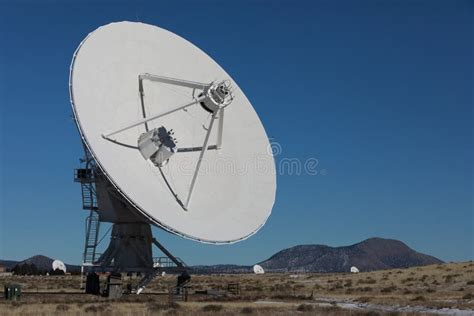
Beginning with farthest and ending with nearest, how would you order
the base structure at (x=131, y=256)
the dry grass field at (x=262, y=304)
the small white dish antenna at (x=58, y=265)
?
the small white dish antenna at (x=58, y=265) < the base structure at (x=131, y=256) < the dry grass field at (x=262, y=304)

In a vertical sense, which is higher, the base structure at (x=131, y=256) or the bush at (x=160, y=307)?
the base structure at (x=131, y=256)

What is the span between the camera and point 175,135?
40.7 metres

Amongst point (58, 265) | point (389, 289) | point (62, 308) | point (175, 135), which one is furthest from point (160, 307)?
point (58, 265)

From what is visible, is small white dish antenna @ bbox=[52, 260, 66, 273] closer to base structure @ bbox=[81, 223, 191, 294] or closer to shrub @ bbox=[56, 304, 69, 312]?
base structure @ bbox=[81, 223, 191, 294]

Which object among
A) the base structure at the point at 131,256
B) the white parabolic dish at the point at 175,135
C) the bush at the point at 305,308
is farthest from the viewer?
the base structure at the point at 131,256

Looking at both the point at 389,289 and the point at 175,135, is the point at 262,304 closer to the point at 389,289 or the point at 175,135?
the point at 175,135

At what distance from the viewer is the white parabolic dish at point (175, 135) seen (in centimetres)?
3462

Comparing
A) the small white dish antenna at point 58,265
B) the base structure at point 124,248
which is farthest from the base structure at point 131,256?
the small white dish antenna at point 58,265

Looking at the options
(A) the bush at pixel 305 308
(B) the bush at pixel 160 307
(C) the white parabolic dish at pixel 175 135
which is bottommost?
(A) the bush at pixel 305 308

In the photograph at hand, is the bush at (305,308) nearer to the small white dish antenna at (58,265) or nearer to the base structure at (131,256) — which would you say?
the base structure at (131,256)

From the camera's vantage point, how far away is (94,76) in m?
35.9

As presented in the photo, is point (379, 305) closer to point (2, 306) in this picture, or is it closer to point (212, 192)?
point (212, 192)

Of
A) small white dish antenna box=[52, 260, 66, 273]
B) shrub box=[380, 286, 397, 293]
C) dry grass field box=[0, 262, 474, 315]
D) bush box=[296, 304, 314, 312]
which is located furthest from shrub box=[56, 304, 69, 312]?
small white dish antenna box=[52, 260, 66, 273]

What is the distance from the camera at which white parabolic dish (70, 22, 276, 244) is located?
1363 inches
